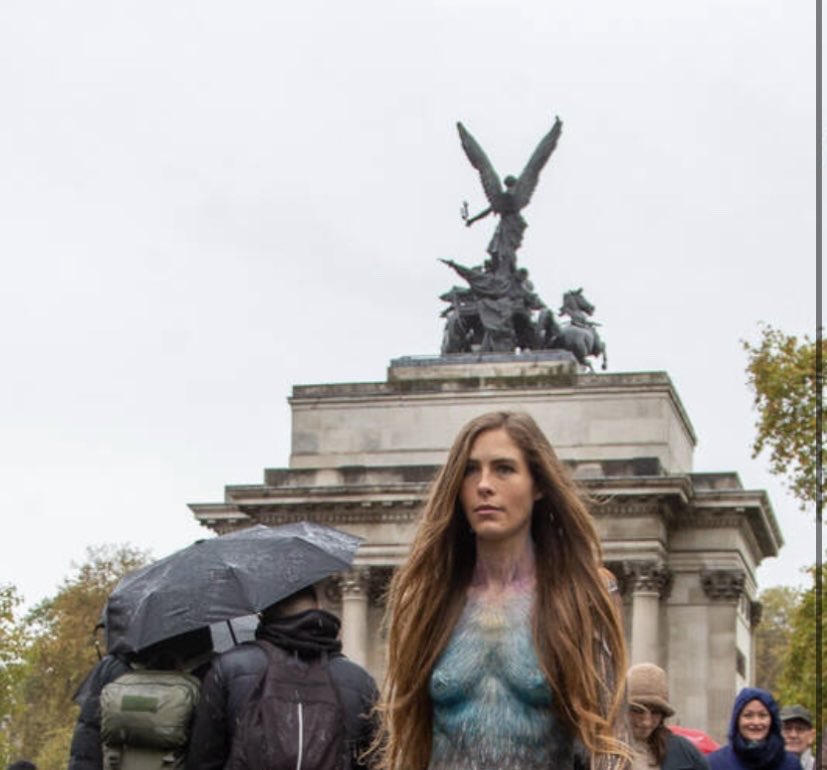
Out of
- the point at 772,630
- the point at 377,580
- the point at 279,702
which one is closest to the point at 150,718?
the point at 279,702

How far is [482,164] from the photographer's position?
5544cm

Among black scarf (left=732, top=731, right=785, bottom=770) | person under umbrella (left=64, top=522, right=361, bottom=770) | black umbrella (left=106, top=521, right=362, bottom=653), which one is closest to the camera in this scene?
black umbrella (left=106, top=521, right=362, bottom=653)

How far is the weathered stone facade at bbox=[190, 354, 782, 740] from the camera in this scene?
1944 inches

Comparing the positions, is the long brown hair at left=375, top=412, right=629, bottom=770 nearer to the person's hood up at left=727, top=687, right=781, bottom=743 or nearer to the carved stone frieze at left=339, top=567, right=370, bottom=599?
the person's hood up at left=727, top=687, right=781, bottom=743

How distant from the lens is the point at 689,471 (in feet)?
178

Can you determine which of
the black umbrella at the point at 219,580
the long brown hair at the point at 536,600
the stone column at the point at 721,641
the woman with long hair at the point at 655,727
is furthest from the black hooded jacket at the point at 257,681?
the stone column at the point at 721,641

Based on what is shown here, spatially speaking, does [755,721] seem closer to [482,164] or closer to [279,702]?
[279,702]

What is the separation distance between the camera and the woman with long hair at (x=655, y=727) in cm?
1079

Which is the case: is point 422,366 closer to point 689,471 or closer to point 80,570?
point 689,471

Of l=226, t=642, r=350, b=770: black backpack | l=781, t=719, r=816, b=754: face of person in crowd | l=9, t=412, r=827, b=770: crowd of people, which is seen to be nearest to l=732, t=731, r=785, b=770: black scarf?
l=781, t=719, r=816, b=754: face of person in crowd

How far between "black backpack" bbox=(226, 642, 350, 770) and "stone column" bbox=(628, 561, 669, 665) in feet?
132

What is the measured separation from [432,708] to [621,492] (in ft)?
141

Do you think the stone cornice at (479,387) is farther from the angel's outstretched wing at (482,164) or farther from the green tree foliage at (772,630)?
the green tree foliage at (772,630)

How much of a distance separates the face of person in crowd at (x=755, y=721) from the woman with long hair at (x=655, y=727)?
96 cm
